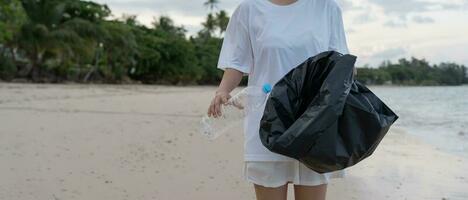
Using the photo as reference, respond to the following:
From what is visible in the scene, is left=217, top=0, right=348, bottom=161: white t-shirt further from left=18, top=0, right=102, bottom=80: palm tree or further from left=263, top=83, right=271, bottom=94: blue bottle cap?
left=18, top=0, right=102, bottom=80: palm tree

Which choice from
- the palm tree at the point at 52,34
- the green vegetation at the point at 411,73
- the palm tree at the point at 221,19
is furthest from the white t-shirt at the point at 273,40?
the palm tree at the point at 221,19

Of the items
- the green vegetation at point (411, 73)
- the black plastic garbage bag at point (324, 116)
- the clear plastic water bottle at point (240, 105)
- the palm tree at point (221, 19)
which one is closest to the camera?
the black plastic garbage bag at point (324, 116)

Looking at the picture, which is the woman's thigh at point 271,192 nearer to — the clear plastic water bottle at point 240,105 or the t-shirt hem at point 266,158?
the t-shirt hem at point 266,158

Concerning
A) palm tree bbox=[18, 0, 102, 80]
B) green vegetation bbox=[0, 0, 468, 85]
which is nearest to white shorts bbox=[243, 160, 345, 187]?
green vegetation bbox=[0, 0, 468, 85]

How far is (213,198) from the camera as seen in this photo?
14.3 ft

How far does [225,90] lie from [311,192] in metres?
0.50

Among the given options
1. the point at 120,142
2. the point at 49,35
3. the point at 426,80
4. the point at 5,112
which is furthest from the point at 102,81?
the point at 426,80

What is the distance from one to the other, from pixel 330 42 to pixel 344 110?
16.7 inches

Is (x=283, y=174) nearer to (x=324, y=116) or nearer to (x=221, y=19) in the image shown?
(x=324, y=116)

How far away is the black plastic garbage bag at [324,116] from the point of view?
5.50 ft

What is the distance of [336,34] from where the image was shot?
81.8 inches

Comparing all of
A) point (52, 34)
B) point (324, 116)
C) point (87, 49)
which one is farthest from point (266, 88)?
point (87, 49)

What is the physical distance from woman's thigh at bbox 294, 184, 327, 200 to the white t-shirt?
17 cm

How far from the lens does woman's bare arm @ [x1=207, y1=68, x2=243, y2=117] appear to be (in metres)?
2.09
